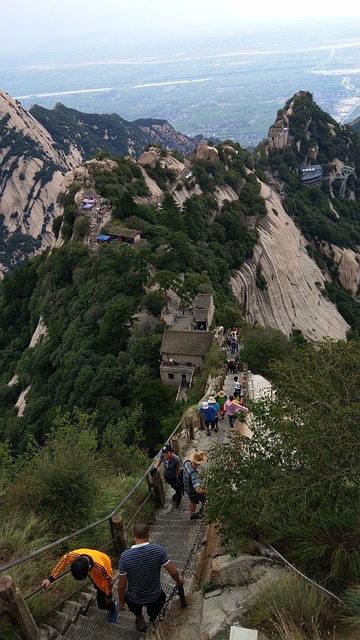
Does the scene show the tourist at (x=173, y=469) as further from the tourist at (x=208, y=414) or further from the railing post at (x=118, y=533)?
the tourist at (x=208, y=414)

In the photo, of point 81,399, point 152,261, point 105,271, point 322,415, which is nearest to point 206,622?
point 322,415

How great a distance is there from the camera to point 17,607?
17.2ft

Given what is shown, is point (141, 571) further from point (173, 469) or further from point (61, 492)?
point (173, 469)

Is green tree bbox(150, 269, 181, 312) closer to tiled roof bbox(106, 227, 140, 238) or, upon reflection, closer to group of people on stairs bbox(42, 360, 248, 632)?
tiled roof bbox(106, 227, 140, 238)

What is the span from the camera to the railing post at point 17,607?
5.14m

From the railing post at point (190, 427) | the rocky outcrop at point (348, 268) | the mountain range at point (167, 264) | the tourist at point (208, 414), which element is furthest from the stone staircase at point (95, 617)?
the rocky outcrop at point (348, 268)

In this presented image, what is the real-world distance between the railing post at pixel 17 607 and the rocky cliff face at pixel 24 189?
11247 cm

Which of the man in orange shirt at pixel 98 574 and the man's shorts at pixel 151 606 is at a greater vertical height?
the man in orange shirt at pixel 98 574

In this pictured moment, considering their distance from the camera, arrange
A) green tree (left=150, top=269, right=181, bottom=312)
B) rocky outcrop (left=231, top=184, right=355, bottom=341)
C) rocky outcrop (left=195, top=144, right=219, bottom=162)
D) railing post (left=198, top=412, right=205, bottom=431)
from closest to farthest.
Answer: railing post (left=198, top=412, right=205, bottom=431) < green tree (left=150, top=269, right=181, bottom=312) < rocky outcrop (left=231, top=184, right=355, bottom=341) < rocky outcrop (left=195, top=144, right=219, bottom=162)

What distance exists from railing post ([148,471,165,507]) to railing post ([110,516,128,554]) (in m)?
2.00

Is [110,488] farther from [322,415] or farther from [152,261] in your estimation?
[152,261]

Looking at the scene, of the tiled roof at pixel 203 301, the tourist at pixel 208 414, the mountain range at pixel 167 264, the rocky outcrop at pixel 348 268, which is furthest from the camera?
the rocky outcrop at pixel 348 268

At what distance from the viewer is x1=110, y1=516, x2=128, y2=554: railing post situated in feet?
23.7

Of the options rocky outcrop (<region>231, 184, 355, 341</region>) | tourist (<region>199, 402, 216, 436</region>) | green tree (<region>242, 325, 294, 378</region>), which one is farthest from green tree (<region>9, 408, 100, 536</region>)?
rocky outcrop (<region>231, 184, 355, 341</region>)
